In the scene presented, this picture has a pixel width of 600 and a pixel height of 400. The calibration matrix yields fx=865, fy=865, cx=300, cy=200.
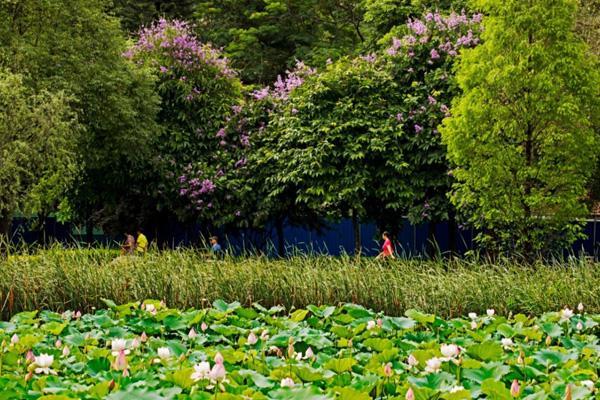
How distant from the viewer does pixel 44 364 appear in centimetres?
438

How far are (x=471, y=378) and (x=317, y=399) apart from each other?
110 cm

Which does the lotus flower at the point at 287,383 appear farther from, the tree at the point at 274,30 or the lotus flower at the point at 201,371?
the tree at the point at 274,30

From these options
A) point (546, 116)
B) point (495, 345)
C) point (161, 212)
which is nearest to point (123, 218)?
point (161, 212)

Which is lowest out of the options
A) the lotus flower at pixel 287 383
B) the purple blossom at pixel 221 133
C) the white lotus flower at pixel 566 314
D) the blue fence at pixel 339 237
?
the blue fence at pixel 339 237

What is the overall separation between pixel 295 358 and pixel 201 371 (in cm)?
117

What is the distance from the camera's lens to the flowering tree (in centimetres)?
2041

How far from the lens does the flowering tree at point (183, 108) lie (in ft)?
66.9

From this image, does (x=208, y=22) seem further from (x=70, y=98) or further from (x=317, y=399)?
(x=317, y=399)

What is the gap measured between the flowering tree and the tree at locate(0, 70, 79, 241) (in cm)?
389

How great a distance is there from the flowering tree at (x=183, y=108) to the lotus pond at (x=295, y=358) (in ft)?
44.3

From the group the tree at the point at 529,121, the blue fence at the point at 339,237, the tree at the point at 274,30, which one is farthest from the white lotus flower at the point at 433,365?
the tree at the point at 274,30

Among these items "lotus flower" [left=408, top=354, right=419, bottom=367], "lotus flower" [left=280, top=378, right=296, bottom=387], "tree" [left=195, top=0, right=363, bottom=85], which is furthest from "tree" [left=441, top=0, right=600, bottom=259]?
"tree" [left=195, top=0, right=363, bottom=85]

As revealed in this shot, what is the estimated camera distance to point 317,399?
3418 millimetres

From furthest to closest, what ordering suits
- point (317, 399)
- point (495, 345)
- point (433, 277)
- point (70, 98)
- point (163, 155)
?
point (163, 155) → point (70, 98) → point (433, 277) → point (495, 345) → point (317, 399)
